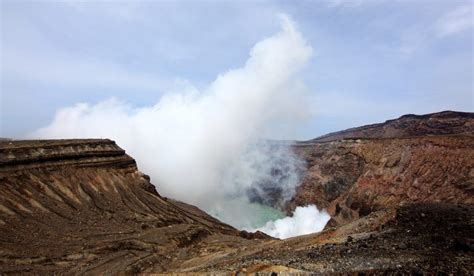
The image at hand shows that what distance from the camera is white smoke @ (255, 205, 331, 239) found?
6588cm

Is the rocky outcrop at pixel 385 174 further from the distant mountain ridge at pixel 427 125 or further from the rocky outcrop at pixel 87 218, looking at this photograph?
the rocky outcrop at pixel 87 218

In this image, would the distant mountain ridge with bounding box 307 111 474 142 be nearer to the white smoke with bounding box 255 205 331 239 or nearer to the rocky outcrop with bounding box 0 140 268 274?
the white smoke with bounding box 255 205 331 239

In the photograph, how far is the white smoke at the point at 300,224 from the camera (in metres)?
65.9

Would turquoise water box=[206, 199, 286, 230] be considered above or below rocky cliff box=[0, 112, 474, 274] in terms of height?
above

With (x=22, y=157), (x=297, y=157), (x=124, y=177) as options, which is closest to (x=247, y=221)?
(x=297, y=157)

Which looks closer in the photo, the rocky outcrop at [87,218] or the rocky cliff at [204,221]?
the rocky cliff at [204,221]

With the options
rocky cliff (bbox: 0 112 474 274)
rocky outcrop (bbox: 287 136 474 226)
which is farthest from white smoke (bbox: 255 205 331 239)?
rocky cliff (bbox: 0 112 474 274)

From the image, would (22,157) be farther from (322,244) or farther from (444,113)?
(444,113)

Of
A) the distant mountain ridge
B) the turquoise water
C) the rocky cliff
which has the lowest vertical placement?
the rocky cliff

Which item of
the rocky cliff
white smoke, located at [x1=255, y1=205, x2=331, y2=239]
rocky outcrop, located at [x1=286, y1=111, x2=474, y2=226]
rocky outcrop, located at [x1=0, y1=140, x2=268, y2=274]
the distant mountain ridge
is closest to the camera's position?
the rocky cliff

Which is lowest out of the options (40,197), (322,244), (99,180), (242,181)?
(322,244)

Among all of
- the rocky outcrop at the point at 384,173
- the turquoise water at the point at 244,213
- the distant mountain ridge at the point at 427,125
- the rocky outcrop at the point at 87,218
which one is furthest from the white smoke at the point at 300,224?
the distant mountain ridge at the point at 427,125

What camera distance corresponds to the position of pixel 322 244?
69.6 feet

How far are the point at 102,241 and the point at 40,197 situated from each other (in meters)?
9.24
